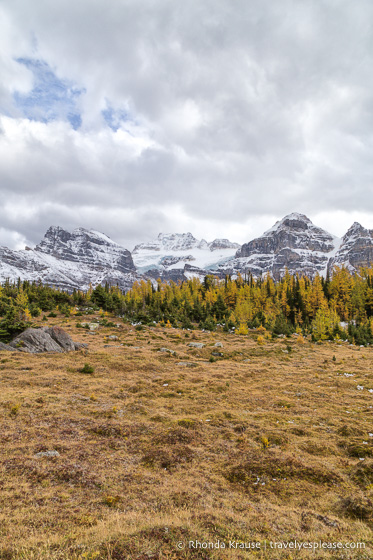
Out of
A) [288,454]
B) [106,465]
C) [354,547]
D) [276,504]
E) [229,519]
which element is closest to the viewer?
[354,547]

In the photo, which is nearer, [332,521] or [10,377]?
[332,521]

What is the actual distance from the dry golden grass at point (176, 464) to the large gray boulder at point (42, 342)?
11.9 feet

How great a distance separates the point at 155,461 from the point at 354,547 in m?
5.84

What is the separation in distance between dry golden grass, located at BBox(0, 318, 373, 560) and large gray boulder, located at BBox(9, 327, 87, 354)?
362 centimetres

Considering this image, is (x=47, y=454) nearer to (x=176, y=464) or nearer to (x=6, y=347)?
(x=176, y=464)

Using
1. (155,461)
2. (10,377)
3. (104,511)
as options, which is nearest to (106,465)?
(155,461)

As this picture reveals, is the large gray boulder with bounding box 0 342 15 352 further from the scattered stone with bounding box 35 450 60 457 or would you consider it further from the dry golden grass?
the scattered stone with bounding box 35 450 60 457

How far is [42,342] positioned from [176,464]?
19.4m

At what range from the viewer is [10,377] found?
16094 mm

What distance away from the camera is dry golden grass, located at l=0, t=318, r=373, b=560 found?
487 cm

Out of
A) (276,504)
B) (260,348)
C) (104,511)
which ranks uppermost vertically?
(104,511)

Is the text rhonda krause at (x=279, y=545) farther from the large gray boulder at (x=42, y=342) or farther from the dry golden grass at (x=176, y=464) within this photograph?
the large gray boulder at (x=42, y=342)

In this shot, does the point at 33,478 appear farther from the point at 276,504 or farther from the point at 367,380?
the point at 367,380

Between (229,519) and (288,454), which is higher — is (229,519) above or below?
above
